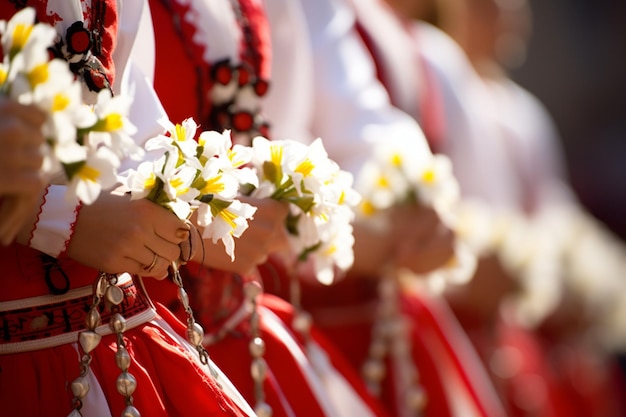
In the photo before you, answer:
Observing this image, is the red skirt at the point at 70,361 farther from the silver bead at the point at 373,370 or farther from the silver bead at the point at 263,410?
the silver bead at the point at 373,370

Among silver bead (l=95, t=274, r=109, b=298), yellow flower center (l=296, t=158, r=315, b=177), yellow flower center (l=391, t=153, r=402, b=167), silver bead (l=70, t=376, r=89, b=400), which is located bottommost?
yellow flower center (l=391, t=153, r=402, b=167)

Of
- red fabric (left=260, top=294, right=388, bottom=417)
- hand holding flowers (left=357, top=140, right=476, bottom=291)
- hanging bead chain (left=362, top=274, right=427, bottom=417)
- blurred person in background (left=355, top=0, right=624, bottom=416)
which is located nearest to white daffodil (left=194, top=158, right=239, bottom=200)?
red fabric (left=260, top=294, right=388, bottom=417)

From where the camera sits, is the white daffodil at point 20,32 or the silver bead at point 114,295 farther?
the silver bead at point 114,295

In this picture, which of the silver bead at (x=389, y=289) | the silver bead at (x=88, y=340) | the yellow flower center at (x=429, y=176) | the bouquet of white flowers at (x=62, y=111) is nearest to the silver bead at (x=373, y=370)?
the silver bead at (x=389, y=289)

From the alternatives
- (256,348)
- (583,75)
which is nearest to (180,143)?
(256,348)

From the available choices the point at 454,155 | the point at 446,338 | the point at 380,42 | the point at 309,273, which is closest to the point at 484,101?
the point at 454,155

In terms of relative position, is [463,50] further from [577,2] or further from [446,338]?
[577,2]

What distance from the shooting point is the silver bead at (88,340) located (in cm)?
100

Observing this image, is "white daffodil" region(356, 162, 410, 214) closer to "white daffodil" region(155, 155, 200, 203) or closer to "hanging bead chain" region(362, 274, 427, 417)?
"hanging bead chain" region(362, 274, 427, 417)

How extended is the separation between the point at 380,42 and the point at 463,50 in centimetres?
99

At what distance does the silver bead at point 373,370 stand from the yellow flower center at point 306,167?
2.30 feet

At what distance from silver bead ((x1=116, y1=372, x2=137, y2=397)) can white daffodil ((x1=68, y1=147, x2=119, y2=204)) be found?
192mm

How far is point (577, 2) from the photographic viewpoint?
615 centimetres

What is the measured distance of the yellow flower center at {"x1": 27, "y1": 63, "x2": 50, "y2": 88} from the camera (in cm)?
85
